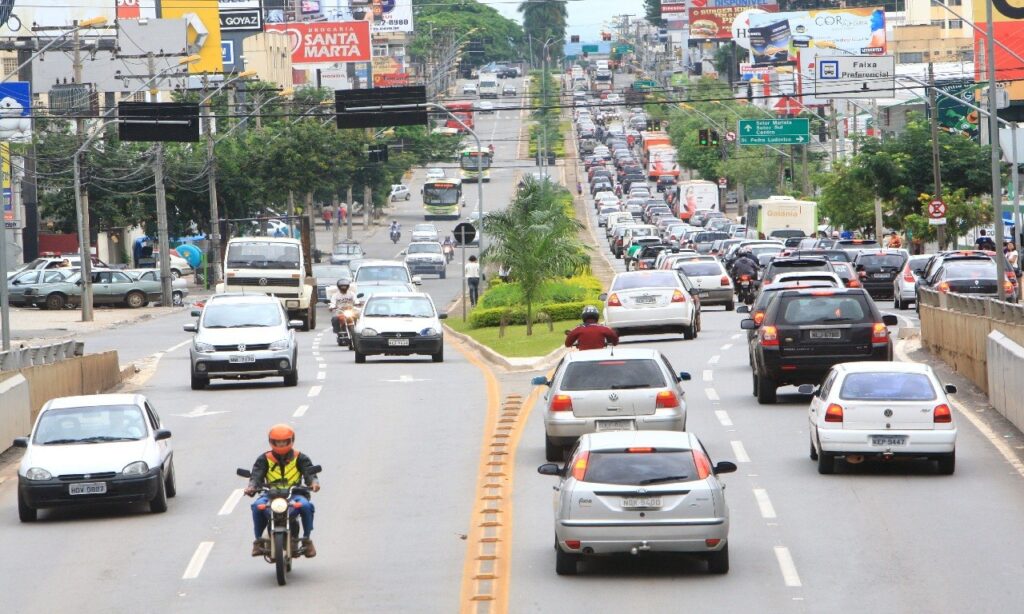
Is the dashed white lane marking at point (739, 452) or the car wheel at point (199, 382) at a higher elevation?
the dashed white lane marking at point (739, 452)

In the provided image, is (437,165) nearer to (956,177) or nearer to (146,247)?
(146,247)

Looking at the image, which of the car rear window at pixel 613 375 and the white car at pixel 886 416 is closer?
the white car at pixel 886 416

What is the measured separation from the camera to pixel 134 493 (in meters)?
19.3

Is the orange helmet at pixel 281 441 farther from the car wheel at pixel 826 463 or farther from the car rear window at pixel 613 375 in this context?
the car wheel at pixel 826 463

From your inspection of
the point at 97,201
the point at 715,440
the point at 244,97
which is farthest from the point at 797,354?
the point at 244,97

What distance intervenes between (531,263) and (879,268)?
12.4m

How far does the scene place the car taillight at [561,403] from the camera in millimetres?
21047

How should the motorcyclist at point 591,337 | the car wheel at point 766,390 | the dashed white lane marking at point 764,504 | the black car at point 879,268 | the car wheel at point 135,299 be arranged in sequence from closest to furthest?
the dashed white lane marking at point 764,504 → the motorcyclist at point 591,337 → the car wheel at point 766,390 → the black car at point 879,268 → the car wheel at point 135,299

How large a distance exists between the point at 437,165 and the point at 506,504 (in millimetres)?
145182

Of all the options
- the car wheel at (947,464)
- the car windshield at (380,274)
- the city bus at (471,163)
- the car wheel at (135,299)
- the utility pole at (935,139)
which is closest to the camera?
the car wheel at (947,464)

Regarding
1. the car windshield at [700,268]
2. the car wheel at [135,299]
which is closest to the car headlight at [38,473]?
the car windshield at [700,268]

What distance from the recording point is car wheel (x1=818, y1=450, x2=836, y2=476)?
20688 millimetres

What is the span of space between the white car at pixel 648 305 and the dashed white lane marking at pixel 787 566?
21274 millimetres

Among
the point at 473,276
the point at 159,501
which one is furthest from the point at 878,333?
the point at 473,276
